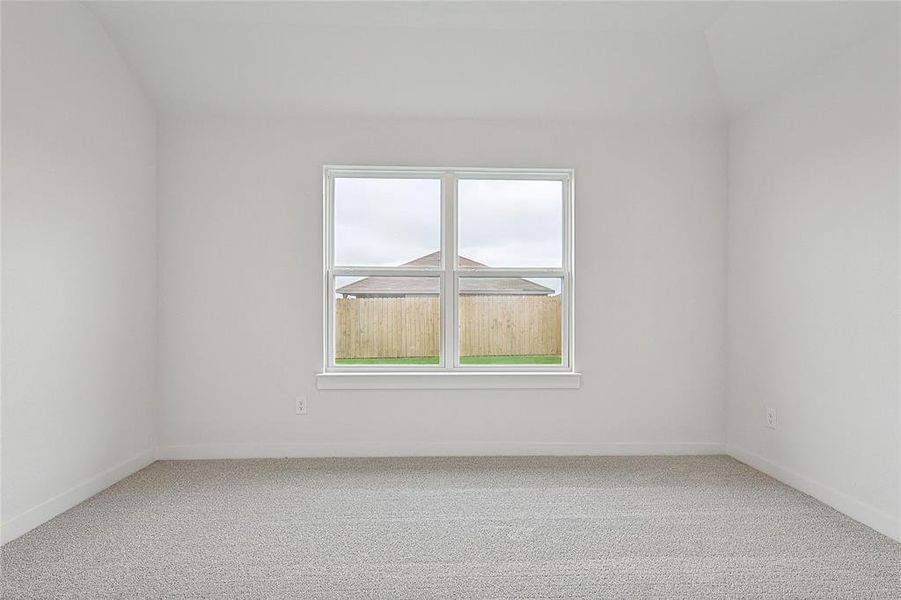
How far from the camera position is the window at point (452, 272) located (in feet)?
14.2

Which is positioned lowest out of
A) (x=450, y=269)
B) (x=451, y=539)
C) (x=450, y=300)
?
(x=451, y=539)

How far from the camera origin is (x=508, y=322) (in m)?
4.39

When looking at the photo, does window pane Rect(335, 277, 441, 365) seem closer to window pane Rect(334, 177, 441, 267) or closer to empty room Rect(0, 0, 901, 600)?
empty room Rect(0, 0, 901, 600)

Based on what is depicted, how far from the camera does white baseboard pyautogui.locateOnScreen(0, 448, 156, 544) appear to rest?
2.73 m

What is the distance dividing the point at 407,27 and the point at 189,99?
153 centimetres

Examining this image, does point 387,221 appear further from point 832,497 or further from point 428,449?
point 832,497

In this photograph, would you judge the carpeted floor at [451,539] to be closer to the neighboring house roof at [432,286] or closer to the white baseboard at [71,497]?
the white baseboard at [71,497]

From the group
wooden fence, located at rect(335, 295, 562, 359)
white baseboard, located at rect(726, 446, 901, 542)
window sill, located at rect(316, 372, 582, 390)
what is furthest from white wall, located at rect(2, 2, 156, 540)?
white baseboard, located at rect(726, 446, 901, 542)

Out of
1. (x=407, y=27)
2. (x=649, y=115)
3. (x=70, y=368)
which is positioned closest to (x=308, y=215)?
(x=407, y=27)

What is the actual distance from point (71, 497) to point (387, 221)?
97.5 inches

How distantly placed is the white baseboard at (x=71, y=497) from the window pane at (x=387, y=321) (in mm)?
1403

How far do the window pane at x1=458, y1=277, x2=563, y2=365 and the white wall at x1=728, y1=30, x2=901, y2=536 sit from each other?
1.25 m

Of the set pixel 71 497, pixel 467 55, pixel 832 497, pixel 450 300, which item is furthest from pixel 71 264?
pixel 832 497

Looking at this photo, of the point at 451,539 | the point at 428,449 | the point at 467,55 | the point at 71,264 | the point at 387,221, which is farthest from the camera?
the point at 387,221
